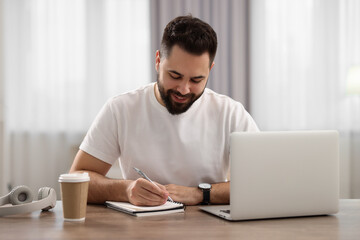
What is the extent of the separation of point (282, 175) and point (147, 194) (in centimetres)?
43

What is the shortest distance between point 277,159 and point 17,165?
341 centimetres

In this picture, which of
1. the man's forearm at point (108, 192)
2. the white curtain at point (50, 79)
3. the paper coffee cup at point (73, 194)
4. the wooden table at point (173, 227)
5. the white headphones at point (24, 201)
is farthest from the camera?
the white curtain at point (50, 79)

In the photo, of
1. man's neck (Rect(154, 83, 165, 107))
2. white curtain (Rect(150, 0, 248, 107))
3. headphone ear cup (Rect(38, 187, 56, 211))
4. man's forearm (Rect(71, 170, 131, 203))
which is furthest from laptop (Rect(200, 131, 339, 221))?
white curtain (Rect(150, 0, 248, 107))

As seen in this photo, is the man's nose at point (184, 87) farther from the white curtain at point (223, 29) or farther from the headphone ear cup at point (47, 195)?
the white curtain at point (223, 29)

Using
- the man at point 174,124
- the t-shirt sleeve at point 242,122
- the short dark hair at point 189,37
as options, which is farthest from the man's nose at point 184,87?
the t-shirt sleeve at point 242,122

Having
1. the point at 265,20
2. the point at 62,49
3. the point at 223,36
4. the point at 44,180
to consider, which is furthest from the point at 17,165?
the point at 265,20

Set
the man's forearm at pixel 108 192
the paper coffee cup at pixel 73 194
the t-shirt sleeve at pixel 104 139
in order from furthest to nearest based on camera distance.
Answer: the t-shirt sleeve at pixel 104 139 < the man's forearm at pixel 108 192 < the paper coffee cup at pixel 73 194

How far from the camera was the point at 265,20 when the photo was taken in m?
4.34

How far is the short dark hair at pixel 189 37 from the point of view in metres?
1.85

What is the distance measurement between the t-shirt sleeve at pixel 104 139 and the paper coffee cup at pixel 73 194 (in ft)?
2.08

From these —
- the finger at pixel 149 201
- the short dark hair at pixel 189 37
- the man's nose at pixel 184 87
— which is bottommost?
the finger at pixel 149 201

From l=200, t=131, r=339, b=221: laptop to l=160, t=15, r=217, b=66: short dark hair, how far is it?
64cm

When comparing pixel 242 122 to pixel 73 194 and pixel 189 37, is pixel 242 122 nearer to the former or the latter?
pixel 189 37

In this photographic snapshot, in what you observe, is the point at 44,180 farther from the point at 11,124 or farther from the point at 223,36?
the point at 223,36
